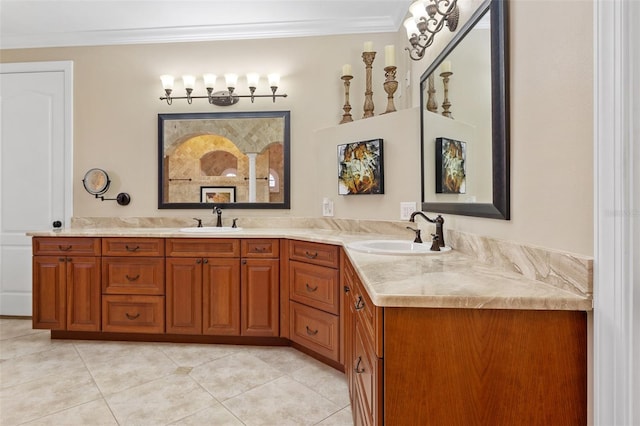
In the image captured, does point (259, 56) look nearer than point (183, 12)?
No

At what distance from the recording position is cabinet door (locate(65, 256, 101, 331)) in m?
2.72

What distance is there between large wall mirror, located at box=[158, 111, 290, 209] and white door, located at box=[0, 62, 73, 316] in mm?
965

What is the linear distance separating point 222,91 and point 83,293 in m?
1.98

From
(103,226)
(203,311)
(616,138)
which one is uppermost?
(616,138)

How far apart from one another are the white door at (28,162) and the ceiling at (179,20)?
0.97 ft

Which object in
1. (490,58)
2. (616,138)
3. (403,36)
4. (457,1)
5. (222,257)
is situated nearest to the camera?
(616,138)

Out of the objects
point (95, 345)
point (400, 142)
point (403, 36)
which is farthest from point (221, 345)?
point (403, 36)

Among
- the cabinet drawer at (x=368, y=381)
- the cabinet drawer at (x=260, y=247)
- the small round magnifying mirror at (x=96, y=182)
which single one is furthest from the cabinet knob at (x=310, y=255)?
the small round magnifying mirror at (x=96, y=182)

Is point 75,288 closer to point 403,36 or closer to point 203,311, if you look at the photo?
point 203,311

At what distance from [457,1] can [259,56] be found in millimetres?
1861

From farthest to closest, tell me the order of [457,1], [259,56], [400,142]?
[259,56]
[400,142]
[457,1]

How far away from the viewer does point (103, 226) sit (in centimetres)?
323

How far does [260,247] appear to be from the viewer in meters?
2.62

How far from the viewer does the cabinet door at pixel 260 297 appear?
2.59 meters
